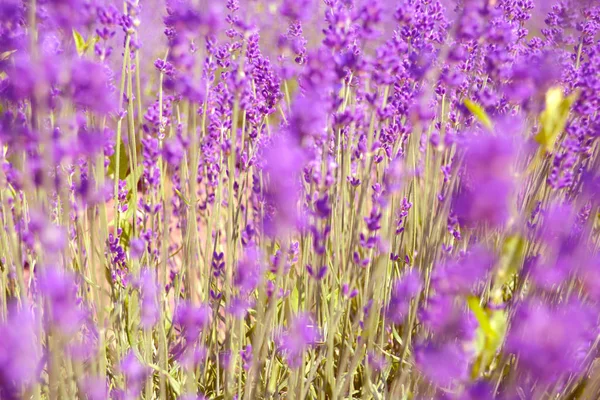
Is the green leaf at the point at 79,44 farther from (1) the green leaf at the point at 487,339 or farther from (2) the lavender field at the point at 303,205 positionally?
(1) the green leaf at the point at 487,339

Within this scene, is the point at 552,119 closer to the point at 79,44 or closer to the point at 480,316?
the point at 480,316

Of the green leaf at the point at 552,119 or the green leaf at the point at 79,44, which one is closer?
the green leaf at the point at 552,119

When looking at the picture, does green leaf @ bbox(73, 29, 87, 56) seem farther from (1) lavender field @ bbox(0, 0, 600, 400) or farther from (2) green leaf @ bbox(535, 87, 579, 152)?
(2) green leaf @ bbox(535, 87, 579, 152)

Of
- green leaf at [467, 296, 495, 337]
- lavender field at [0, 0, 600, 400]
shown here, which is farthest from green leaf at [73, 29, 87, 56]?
green leaf at [467, 296, 495, 337]

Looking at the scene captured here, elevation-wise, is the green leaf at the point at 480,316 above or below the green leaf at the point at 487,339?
above

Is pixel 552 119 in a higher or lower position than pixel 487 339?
higher

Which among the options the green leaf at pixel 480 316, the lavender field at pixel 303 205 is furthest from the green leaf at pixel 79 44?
the green leaf at pixel 480 316

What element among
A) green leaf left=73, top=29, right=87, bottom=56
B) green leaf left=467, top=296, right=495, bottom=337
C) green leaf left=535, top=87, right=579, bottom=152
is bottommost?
green leaf left=467, top=296, right=495, bottom=337

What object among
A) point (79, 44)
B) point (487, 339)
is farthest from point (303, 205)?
point (487, 339)

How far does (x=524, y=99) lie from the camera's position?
140cm

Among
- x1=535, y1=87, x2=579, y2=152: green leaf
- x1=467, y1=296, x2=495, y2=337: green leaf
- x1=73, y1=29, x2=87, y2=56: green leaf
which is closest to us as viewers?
x1=467, y1=296, x2=495, y2=337: green leaf

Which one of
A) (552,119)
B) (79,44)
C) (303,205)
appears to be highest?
(79,44)

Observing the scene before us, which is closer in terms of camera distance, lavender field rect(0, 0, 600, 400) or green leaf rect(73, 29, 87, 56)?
lavender field rect(0, 0, 600, 400)

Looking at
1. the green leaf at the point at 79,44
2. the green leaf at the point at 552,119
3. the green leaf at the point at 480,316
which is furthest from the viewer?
the green leaf at the point at 79,44
